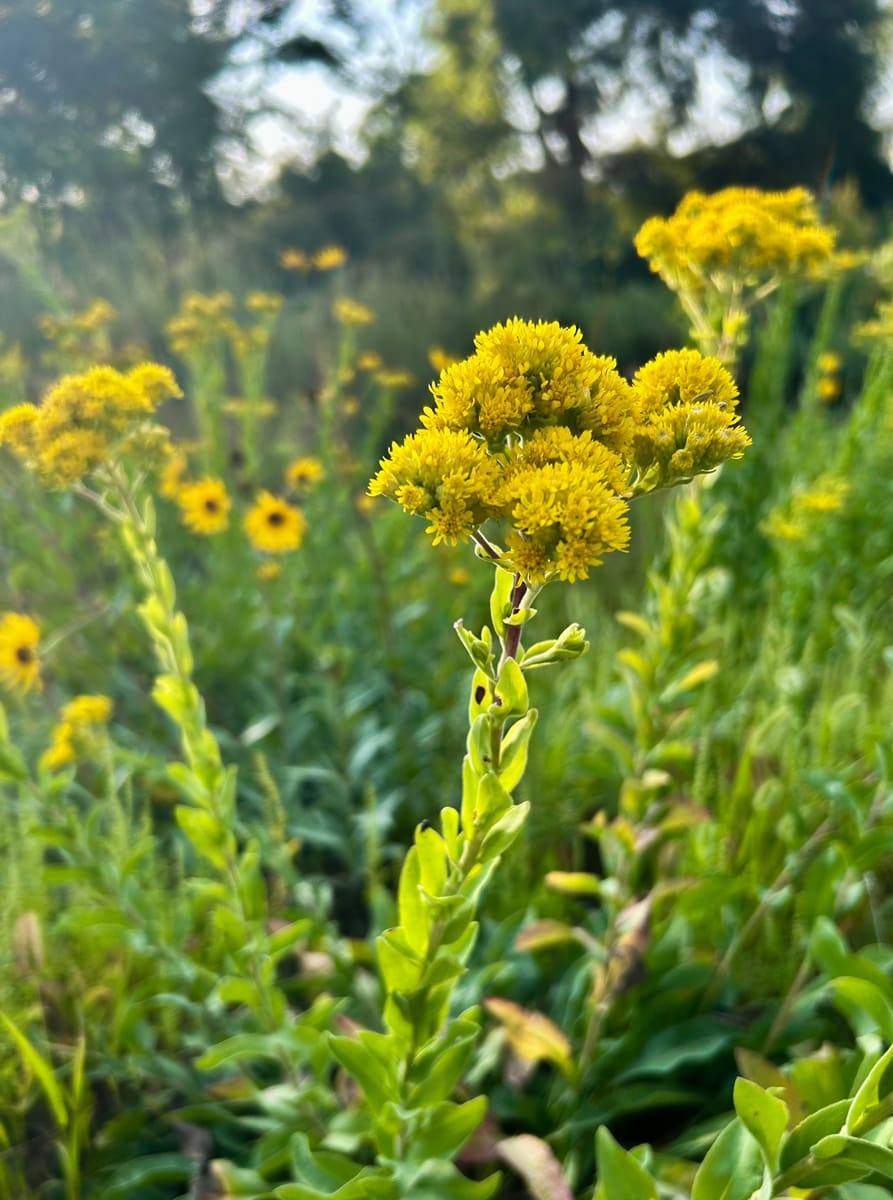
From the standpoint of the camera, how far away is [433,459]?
72 centimetres

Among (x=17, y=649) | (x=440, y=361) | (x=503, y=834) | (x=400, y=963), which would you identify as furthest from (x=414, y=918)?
(x=440, y=361)

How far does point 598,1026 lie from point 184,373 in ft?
17.0

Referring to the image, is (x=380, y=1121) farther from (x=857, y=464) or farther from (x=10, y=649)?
(x=857, y=464)

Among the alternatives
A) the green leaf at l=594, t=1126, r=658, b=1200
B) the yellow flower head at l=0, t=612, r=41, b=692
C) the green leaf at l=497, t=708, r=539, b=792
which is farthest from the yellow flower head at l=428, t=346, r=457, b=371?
the yellow flower head at l=0, t=612, r=41, b=692

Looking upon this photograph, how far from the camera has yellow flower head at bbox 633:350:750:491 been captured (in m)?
0.77

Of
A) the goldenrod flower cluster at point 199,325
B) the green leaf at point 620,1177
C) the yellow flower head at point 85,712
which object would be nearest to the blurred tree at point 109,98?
the goldenrod flower cluster at point 199,325

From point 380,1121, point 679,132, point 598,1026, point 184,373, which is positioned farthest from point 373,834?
point 679,132

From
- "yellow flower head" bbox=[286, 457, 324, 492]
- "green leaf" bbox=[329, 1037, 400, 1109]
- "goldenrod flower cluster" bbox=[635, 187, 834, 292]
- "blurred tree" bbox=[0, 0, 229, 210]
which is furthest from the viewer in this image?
"blurred tree" bbox=[0, 0, 229, 210]

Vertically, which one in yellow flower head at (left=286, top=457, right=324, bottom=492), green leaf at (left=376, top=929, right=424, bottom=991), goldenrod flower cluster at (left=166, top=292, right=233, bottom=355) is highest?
goldenrod flower cluster at (left=166, top=292, right=233, bottom=355)

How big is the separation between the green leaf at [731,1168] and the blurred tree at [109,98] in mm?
10023

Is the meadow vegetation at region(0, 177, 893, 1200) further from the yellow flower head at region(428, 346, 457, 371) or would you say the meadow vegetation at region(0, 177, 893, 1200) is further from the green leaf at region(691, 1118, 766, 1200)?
the yellow flower head at region(428, 346, 457, 371)

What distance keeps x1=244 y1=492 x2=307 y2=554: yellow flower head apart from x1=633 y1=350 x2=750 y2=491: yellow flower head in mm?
1566

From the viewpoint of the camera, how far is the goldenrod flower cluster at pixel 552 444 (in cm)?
69

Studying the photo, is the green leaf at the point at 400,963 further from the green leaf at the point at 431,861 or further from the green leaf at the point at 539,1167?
the green leaf at the point at 539,1167
